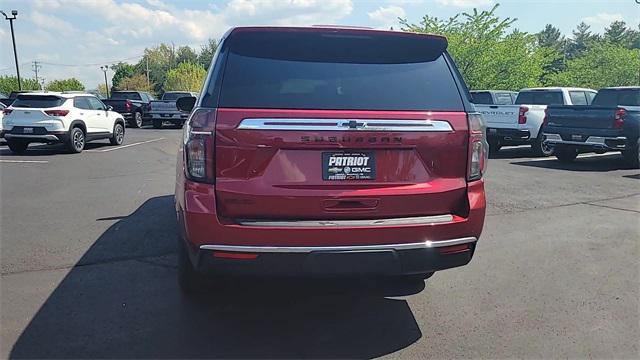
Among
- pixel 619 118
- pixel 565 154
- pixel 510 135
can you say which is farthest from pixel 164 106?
pixel 619 118

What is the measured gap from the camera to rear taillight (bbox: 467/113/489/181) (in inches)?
127

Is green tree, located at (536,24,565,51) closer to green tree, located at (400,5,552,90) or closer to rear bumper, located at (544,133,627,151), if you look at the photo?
green tree, located at (400,5,552,90)

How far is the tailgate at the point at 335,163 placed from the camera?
2.91 metres

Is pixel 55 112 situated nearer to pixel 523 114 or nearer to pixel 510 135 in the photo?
pixel 510 135

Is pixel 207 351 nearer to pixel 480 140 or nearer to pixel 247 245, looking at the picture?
pixel 247 245

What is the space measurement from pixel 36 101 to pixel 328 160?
1324 cm

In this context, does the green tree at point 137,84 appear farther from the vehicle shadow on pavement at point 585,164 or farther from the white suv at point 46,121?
the vehicle shadow on pavement at point 585,164

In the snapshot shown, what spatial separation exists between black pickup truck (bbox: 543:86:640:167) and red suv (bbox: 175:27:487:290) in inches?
366

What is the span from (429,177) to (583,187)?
6.96 metres

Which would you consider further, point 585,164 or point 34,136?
point 34,136

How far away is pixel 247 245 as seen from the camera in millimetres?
2879

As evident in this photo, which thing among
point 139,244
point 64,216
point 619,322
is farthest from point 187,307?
point 64,216

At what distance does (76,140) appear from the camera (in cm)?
1405

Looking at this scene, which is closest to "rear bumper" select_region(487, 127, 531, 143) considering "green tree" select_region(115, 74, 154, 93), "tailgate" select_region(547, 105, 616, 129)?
"tailgate" select_region(547, 105, 616, 129)
